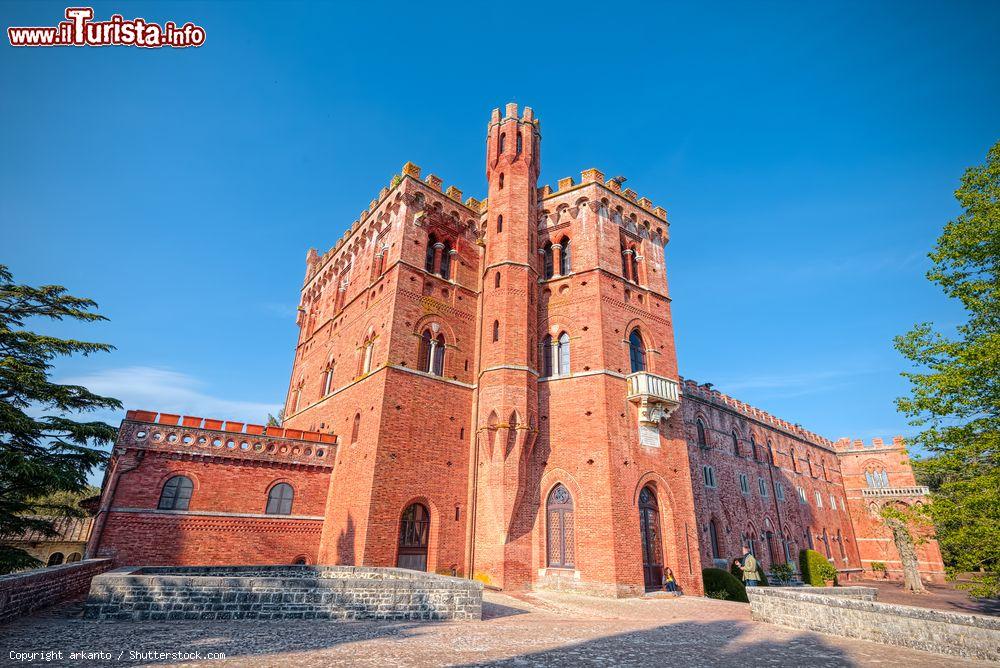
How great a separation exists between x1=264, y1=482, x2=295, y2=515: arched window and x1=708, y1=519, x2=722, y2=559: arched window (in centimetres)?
2251

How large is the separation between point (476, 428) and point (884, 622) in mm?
14446

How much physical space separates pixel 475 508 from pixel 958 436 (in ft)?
52.5

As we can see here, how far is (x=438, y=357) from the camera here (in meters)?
22.0

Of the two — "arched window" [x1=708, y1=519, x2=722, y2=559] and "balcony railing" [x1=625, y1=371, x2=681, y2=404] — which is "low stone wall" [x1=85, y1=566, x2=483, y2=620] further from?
"arched window" [x1=708, y1=519, x2=722, y2=559]

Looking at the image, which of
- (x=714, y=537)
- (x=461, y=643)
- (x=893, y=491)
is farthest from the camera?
(x=893, y=491)

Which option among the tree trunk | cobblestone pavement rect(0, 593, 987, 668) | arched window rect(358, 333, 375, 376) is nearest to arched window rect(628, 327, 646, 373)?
arched window rect(358, 333, 375, 376)

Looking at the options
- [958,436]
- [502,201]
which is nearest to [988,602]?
[958,436]

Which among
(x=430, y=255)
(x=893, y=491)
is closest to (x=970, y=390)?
(x=430, y=255)

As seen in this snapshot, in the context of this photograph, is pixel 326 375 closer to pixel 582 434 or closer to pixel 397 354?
pixel 397 354

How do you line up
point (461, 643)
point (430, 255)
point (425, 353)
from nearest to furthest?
point (461, 643) → point (425, 353) → point (430, 255)

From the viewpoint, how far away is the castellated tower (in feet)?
61.0

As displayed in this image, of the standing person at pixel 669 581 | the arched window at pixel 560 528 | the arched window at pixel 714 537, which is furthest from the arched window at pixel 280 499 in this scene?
the arched window at pixel 714 537

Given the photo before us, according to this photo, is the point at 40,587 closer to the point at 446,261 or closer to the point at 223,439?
the point at 223,439

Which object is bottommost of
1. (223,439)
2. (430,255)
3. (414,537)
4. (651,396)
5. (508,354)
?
(414,537)
